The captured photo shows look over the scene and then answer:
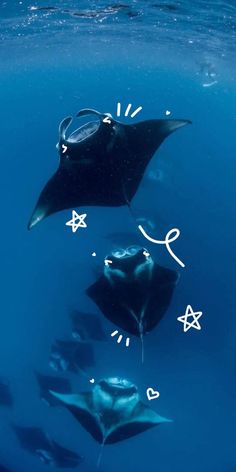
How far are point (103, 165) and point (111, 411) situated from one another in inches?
202

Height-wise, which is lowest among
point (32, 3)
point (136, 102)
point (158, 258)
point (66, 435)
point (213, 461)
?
point (213, 461)

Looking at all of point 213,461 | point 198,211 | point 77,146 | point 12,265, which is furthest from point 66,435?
point 198,211

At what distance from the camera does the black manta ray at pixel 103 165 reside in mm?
5520

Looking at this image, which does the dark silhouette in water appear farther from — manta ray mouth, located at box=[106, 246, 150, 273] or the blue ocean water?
manta ray mouth, located at box=[106, 246, 150, 273]

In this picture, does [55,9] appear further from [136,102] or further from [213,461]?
[136,102]

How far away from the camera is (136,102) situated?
78625mm

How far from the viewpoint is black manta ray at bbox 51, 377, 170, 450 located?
8.34 m

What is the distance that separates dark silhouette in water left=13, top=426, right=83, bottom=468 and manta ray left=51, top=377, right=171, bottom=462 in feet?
11.7

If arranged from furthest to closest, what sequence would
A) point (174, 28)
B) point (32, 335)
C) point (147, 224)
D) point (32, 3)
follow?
point (32, 335), point (147, 224), point (174, 28), point (32, 3)

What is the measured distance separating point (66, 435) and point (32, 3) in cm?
1639

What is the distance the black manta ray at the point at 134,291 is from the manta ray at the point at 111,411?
8.51 feet

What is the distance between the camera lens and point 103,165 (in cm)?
576

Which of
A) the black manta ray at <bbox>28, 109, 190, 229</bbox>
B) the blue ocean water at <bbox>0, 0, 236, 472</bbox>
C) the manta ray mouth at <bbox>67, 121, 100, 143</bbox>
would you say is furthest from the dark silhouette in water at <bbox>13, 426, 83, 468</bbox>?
the manta ray mouth at <bbox>67, 121, 100, 143</bbox>

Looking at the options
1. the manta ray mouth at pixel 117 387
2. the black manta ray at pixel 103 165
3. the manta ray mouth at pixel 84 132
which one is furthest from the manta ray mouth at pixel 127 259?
the manta ray mouth at pixel 117 387
